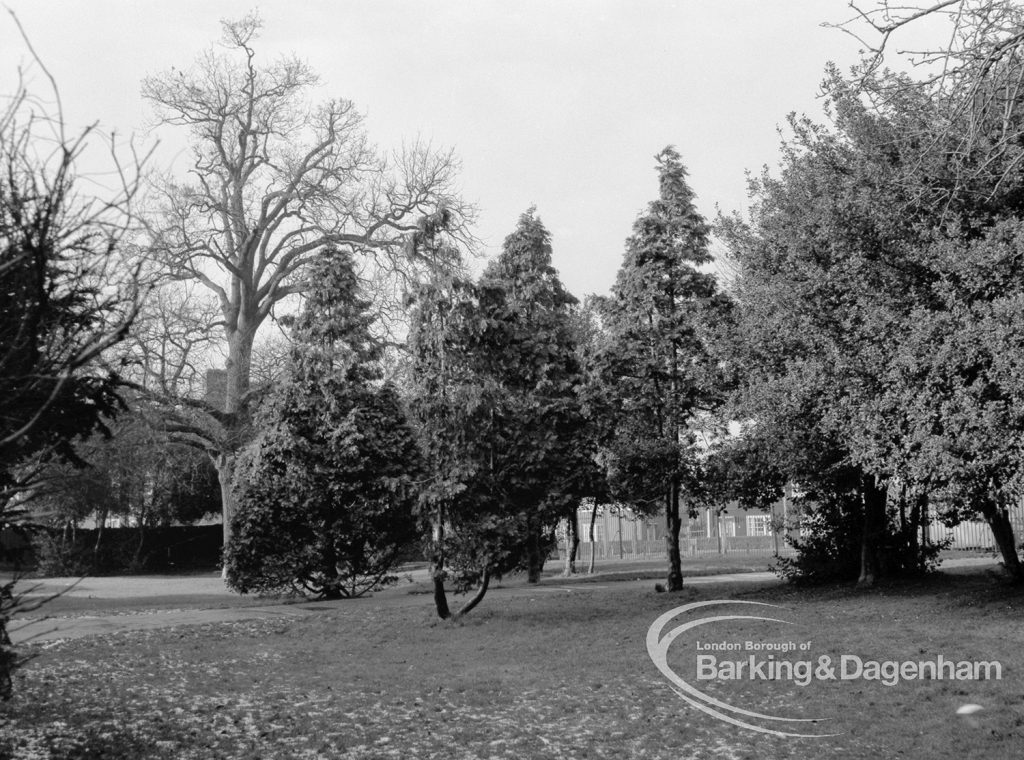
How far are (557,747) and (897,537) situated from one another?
14334 millimetres

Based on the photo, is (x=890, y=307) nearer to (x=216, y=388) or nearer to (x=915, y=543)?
(x=915, y=543)

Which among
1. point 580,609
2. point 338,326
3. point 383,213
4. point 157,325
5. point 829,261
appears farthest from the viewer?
point 383,213

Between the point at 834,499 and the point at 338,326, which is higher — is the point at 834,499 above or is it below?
below

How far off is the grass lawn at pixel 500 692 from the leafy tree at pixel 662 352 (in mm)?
4645

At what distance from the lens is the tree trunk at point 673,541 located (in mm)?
20781

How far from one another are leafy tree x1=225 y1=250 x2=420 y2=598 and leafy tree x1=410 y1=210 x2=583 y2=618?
4.32 m

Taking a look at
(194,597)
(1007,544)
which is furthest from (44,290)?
(194,597)

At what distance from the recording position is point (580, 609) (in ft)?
58.5

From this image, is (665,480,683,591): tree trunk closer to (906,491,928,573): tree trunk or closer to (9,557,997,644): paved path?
(9,557,997,644): paved path

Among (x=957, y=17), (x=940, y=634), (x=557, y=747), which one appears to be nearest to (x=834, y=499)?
(x=940, y=634)

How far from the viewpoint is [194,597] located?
79.2ft

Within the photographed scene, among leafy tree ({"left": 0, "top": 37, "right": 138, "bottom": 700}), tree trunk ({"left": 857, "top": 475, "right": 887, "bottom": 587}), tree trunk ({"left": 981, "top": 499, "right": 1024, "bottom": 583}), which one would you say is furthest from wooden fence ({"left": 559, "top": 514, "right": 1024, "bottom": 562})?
leafy tree ({"left": 0, "top": 37, "right": 138, "bottom": 700})

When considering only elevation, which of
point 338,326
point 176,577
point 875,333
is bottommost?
point 176,577

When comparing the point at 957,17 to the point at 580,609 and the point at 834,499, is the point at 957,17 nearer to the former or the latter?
the point at 580,609
